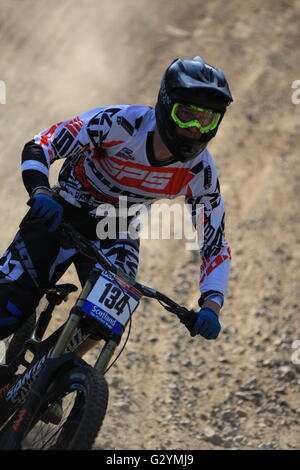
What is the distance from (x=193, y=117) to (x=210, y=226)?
3.06 feet

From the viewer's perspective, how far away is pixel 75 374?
4340mm

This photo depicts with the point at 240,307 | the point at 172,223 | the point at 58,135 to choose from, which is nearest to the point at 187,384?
the point at 240,307

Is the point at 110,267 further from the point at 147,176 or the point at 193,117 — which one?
the point at 193,117

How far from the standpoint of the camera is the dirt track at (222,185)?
7.91m

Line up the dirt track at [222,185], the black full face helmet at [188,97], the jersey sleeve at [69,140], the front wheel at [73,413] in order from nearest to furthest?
the front wheel at [73,413] < the black full face helmet at [188,97] < the jersey sleeve at [69,140] < the dirt track at [222,185]

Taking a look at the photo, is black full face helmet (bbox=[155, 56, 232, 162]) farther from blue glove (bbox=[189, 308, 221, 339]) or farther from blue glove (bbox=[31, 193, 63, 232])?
blue glove (bbox=[189, 308, 221, 339])

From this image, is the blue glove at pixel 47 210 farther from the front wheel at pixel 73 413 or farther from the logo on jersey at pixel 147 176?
the front wheel at pixel 73 413

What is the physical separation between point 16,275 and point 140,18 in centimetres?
1095

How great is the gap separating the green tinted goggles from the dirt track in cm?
345

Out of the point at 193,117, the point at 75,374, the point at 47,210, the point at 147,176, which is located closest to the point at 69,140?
the point at 147,176

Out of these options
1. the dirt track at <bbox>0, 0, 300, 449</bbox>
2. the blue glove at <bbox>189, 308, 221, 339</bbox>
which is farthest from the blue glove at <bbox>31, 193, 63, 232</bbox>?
the dirt track at <bbox>0, 0, 300, 449</bbox>

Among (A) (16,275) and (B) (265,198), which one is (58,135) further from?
(B) (265,198)

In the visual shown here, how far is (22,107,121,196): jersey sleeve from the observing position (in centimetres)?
513

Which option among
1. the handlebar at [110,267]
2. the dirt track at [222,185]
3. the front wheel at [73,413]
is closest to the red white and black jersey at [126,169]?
the handlebar at [110,267]
